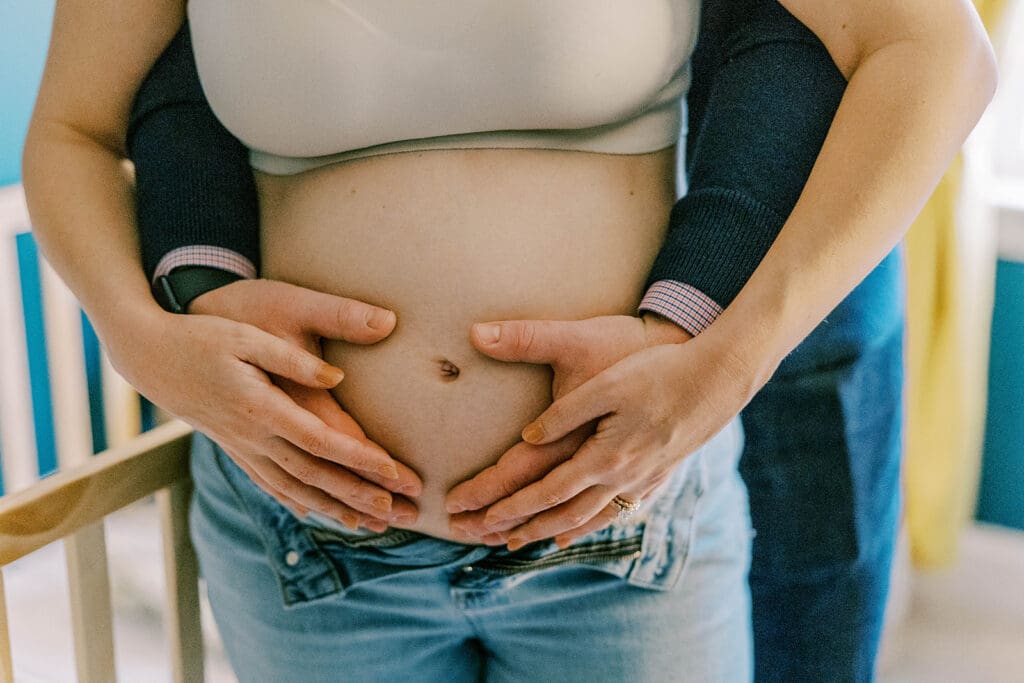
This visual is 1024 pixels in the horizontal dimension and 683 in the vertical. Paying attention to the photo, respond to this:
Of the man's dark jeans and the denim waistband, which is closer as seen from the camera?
the denim waistband

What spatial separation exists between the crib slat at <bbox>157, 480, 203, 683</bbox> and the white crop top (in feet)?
1.46

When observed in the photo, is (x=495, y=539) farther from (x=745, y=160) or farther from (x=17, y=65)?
(x=17, y=65)

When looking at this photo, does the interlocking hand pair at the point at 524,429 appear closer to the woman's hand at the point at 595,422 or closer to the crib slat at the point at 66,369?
the woman's hand at the point at 595,422

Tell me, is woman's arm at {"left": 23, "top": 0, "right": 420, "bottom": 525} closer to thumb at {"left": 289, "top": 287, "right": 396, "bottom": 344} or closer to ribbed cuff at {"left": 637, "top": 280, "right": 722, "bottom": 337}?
thumb at {"left": 289, "top": 287, "right": 396, "bottom": 344}

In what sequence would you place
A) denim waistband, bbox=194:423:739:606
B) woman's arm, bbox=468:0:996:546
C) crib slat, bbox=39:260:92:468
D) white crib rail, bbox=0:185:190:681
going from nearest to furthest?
woman's arm, bbox=468:0:996:546
denim waistband, bbox=194:423:739:606
white crib rail, bbox=0:185:190:681
crib slat, bbox=39:260:92:468

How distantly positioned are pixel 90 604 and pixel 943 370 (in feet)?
4.42

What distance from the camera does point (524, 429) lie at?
0.64m

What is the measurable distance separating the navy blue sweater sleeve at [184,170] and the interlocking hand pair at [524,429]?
0.27 ft

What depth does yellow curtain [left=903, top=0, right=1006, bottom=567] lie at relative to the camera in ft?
4.97

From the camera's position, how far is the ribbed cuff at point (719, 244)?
25.3 inches

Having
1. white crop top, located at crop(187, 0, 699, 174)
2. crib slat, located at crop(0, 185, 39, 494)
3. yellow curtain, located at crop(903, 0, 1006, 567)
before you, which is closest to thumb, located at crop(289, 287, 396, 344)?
white crop top, located at crop(187, 0, 699, 174)

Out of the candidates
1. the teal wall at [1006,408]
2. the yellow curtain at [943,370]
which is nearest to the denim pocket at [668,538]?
the yellow curtain at [943,370]

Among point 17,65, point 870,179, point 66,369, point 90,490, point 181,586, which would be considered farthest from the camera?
point 66,369

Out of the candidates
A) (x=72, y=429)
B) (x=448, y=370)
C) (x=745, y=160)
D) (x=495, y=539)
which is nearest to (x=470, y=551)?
(x=495, y=539)
